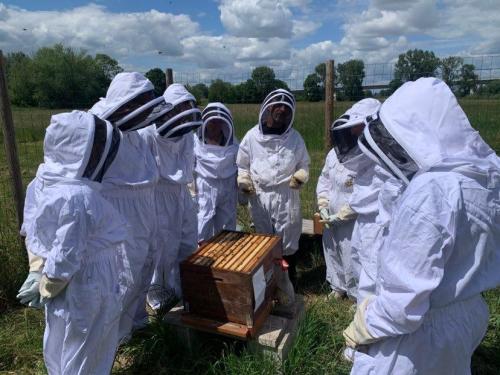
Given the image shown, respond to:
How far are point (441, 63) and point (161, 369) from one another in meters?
5.62

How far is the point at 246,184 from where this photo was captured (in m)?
4.32

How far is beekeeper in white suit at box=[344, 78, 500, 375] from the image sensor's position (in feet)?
5.32

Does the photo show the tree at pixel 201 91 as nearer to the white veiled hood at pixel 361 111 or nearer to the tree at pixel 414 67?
the tree at pixel 414 67

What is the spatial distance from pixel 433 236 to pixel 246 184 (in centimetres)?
284

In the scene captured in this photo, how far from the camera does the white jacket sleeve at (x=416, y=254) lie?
160cm

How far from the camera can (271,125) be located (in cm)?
429

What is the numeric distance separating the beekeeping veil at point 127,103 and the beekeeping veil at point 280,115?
55.9 inches

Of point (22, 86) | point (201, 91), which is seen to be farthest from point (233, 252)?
point (22, 86)

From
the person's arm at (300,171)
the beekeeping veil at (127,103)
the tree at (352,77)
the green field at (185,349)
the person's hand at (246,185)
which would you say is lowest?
the green field at (185,349)

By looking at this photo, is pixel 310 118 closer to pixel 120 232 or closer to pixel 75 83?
pixel 120 232

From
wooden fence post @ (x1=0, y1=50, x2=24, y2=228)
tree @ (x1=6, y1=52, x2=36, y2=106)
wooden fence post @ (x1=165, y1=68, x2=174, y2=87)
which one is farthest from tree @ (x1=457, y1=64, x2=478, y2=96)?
tree @ (x1=6, y1=52, x2=36, y2=106)

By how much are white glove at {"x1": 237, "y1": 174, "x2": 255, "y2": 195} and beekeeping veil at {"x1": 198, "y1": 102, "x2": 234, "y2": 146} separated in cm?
42

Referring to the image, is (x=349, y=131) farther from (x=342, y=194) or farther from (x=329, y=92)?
(x=329, y=92)

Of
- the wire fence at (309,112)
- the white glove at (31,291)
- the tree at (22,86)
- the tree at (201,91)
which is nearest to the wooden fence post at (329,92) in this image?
the wire fence at (309,112)
